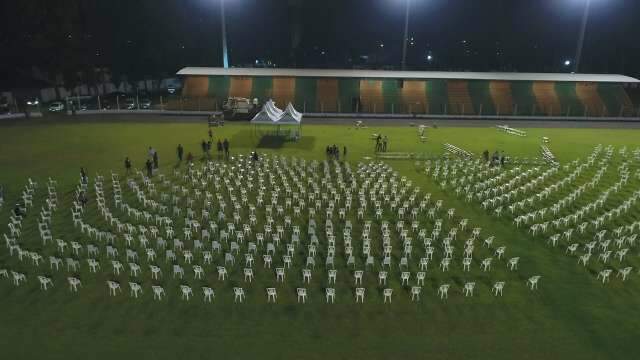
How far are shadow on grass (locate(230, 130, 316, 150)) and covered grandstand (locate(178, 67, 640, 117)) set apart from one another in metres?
16.4

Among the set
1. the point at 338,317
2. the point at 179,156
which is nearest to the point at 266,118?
the point at 179,156

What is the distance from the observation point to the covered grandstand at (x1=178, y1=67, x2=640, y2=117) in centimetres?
6019

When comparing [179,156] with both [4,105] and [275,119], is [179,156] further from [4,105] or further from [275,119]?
[4,105]

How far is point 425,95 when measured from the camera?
203 ft

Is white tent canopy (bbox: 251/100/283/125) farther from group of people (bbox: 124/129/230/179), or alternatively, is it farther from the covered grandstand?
the covered grandstand

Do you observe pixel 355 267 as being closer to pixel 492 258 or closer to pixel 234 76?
pixel 492 258

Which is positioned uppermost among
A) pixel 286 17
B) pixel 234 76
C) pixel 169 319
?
pixel 286 17

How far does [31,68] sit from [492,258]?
7649 centimetres

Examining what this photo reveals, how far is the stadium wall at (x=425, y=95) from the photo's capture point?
6019 centimetres

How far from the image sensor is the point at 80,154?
36.9 metres

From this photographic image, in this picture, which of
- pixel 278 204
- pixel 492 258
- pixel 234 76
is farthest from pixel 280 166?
pixel 234 76

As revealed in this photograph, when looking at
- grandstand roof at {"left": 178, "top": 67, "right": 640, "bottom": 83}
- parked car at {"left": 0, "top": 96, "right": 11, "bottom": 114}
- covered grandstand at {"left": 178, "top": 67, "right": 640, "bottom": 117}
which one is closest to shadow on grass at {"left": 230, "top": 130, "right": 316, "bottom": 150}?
covered grandstand at {"left": 178, "top": 67, "right": 640, "bottom": 117}

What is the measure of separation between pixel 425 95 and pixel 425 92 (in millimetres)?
607

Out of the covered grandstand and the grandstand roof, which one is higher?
the grandstand roof
